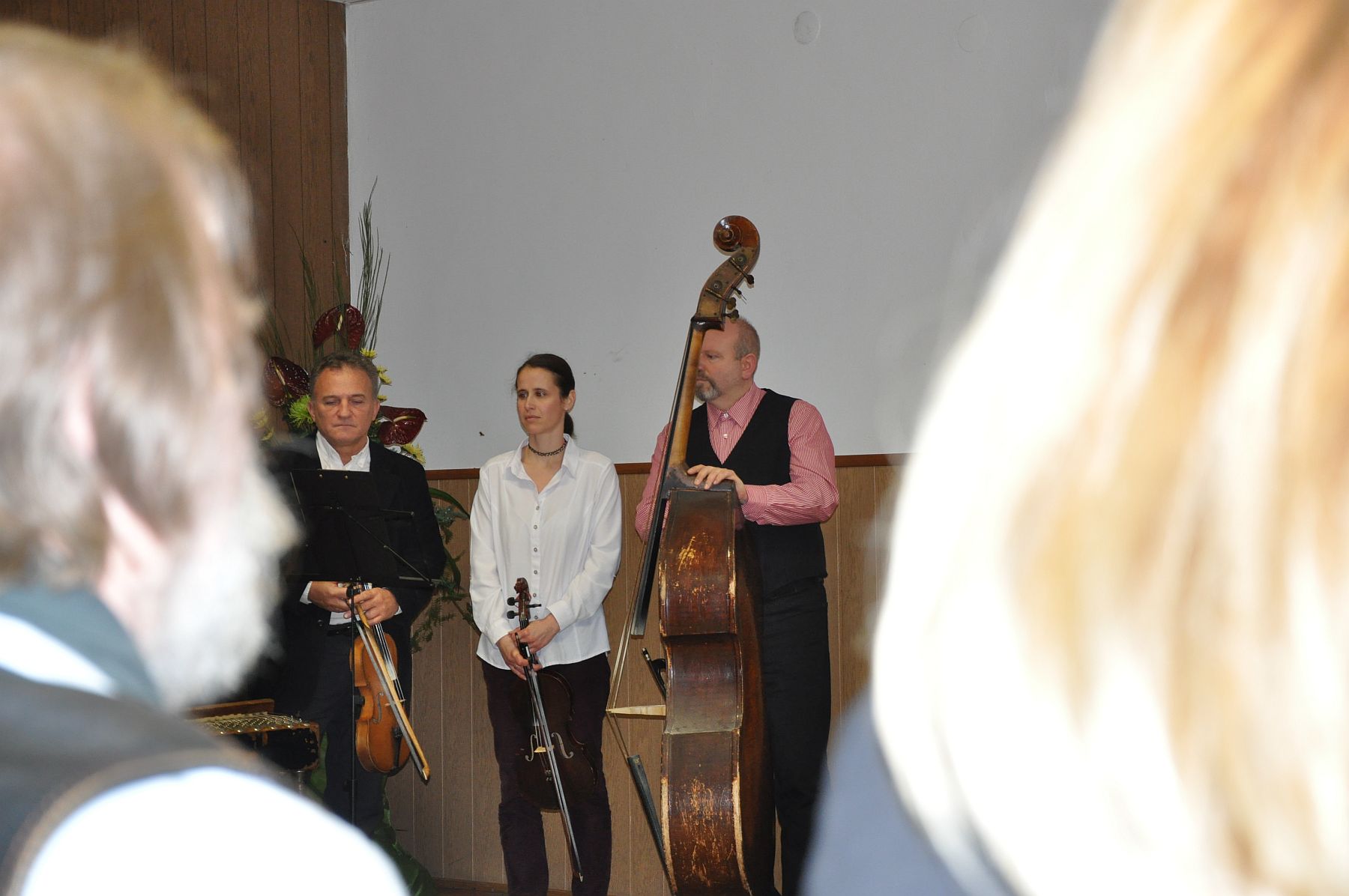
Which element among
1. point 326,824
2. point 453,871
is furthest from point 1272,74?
point 453,871

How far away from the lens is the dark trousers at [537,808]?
402 centimetres

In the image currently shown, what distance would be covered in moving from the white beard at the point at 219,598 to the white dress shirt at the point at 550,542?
3.41m

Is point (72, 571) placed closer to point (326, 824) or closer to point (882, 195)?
point (326, 824)

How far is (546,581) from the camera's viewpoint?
4.24 metres

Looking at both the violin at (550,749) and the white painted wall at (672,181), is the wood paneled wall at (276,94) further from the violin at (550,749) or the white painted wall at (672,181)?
the violin at (550,749)

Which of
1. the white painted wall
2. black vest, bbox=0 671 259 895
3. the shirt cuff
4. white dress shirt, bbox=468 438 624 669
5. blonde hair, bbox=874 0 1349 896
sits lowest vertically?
white dress shirt, bbox=468 438 624 669

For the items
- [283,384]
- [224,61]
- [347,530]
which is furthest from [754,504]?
[224,61]

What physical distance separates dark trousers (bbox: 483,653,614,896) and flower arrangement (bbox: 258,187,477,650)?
428mm

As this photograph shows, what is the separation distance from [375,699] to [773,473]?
4.30 feet

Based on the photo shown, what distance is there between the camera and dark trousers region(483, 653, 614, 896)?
158 inches

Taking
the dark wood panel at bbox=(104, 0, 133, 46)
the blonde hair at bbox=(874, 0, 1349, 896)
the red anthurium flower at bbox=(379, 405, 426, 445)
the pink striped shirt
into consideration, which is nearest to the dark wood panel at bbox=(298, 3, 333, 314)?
the dark wood panel at bbox=(104, 0, 133, 46)

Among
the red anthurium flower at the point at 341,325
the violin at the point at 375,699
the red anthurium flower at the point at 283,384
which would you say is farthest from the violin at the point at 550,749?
the red anthurium flower at the point at 341,325

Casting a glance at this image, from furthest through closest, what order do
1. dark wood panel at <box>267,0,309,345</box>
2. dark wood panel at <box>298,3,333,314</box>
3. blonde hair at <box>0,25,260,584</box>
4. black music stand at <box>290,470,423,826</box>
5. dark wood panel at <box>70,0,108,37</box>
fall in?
dark wood panel at <box>298,3,333,314</box> → dark wood panel at <box>267,0,309,345</box> → dark wood panel at <box>70,0,108,37</box> → black music stand at <box>290,470,423,826</box> → blonde hair at <box>0,25,260,584</box>

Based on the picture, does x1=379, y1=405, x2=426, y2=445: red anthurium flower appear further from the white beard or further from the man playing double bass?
the white beard
